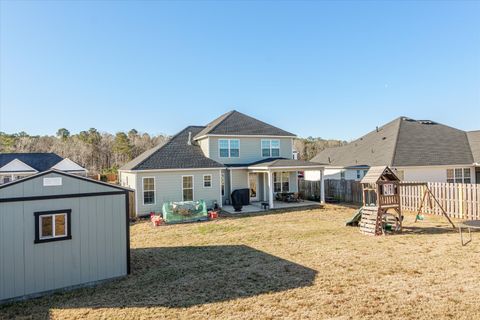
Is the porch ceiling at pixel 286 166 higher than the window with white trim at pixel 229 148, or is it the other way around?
the window with white trim at pixel 229 148

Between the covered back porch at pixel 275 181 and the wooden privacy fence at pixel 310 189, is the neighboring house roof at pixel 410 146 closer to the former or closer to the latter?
the wooden privacy fence at pixel 310 189

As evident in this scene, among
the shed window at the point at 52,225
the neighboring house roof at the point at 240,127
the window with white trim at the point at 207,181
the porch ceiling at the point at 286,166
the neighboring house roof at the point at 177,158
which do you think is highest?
the neighboring house roof at the point at 240,127

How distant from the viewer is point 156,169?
16.8 meters

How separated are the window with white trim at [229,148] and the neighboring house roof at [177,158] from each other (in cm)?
140

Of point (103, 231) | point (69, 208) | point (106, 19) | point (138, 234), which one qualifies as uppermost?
point (106, 19)

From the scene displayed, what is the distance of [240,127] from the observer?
2131cm

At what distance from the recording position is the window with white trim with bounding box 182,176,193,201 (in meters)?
17.8

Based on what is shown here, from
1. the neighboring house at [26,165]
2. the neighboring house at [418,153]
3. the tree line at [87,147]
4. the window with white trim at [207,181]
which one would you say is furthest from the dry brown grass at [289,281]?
the tree line at [87,147]

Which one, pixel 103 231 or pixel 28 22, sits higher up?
pixel 28 22

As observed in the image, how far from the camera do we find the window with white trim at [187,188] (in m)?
17.8

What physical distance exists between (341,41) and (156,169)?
1506 centimetres

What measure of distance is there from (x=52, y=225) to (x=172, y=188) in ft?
36.2

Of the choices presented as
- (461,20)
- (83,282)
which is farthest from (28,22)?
(461,20)

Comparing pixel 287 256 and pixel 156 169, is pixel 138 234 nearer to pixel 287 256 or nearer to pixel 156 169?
pixel 156 169
